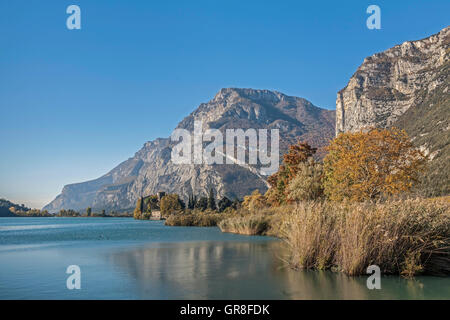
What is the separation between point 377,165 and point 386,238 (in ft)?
59.9

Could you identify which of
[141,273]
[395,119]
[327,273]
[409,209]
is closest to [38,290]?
[141,273]

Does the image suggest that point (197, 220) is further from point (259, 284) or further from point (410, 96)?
point (410, 96)

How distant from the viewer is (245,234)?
36.4 meters

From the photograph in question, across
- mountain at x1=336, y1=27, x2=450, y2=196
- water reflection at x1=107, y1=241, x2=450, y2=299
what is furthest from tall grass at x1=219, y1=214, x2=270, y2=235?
mountain at x1=336, y1=27, x2=450, y2=196

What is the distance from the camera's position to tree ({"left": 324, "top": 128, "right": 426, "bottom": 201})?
87.8 feet

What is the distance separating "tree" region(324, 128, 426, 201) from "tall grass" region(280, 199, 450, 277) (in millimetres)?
15445

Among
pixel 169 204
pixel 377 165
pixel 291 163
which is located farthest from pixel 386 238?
pixel 169 204

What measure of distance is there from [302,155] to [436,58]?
123 meters

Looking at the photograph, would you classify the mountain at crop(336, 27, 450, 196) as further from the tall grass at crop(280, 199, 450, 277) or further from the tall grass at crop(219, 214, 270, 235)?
the tall grass at crop(280, 199, 450, 277)

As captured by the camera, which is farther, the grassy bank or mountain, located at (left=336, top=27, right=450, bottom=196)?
mountain, located at (left=336, top=27, right=450, bottom=196)

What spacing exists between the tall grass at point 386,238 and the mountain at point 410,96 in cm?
5562

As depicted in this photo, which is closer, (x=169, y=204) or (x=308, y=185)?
(x=308, y=185)

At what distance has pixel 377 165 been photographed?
27.4m

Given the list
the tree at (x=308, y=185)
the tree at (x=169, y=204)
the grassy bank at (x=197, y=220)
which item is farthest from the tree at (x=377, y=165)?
the tree at (x=169, y=204)
